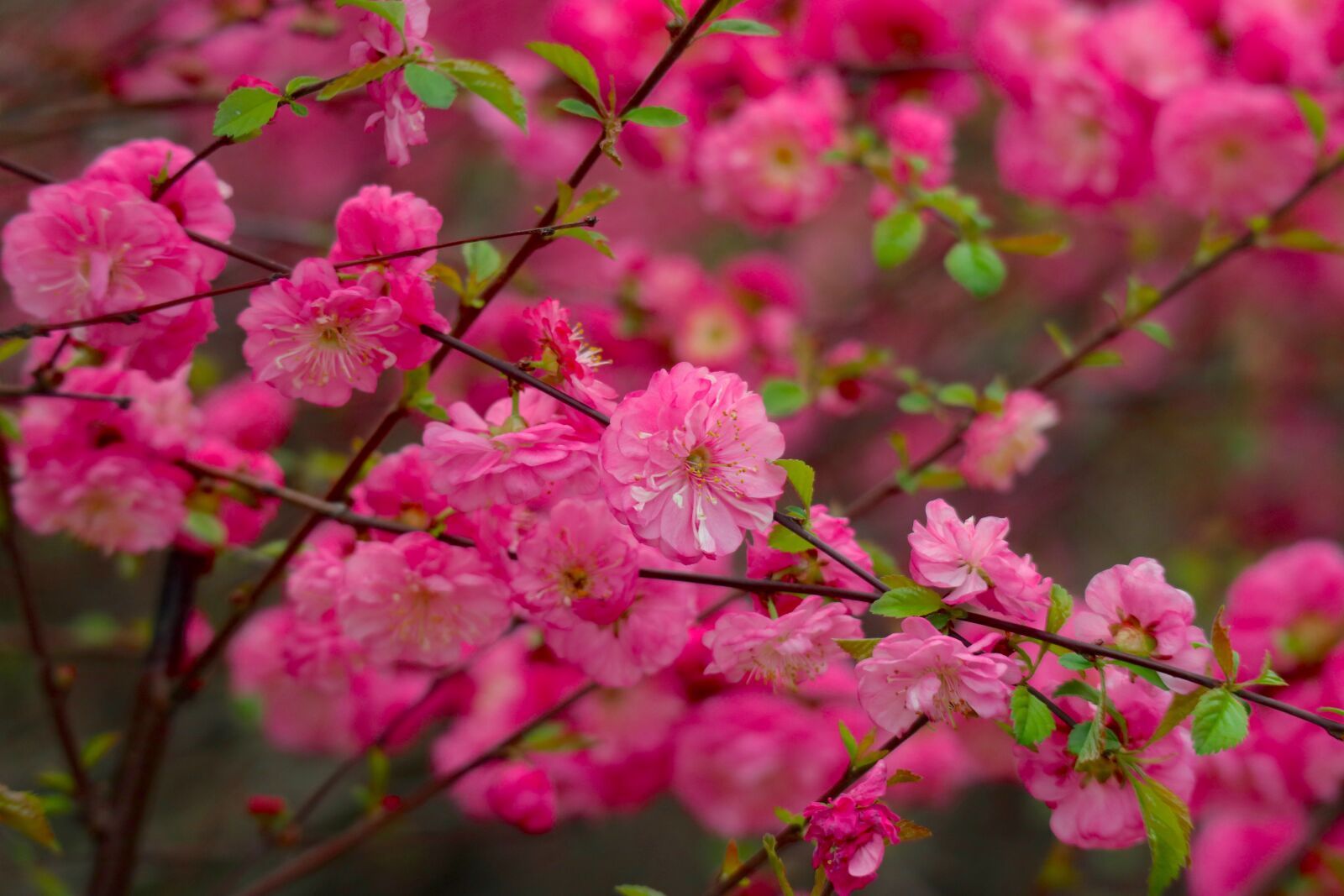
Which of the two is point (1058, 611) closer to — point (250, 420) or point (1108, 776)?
point (1108, 776)

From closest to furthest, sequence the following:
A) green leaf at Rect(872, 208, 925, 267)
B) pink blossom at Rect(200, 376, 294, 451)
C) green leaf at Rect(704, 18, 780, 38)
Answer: green leaf at Rect(704, 18, 780, 38) → green leaf at Rect(872, 208, 925, 267) → pink blossom at Rect(200, 376, 294, 451)

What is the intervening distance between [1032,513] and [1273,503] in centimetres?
67

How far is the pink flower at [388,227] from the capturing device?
0.58 meters

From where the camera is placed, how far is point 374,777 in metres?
0.91


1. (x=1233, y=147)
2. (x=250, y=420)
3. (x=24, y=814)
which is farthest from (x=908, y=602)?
(x=1233, y=147)

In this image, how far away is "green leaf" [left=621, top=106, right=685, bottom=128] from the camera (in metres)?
0.58

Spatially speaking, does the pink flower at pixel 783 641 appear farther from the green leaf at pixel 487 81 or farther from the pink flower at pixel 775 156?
the pink flower at pixel 775 156

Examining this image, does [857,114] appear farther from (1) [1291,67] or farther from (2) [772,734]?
(2) [772,734]

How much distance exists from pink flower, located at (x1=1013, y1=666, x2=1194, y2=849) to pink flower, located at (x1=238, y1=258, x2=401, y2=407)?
1.41 ft

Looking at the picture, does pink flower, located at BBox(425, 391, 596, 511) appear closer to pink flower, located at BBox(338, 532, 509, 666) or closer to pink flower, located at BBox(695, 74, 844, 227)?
pink flower, located at BBox(338, 532, 509, 666)

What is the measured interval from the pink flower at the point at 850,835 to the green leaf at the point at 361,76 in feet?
1.51

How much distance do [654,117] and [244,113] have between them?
0.23 metres

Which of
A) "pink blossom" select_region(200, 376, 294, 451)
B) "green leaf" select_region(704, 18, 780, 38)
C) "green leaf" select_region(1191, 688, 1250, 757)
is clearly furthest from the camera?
"pink blossom" select_region(200, 376, 294, 451)

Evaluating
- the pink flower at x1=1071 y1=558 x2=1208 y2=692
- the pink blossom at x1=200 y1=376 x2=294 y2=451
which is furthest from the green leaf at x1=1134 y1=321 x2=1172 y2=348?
the pink blossom at x1=200 y1=376 x2=294 y2=451
